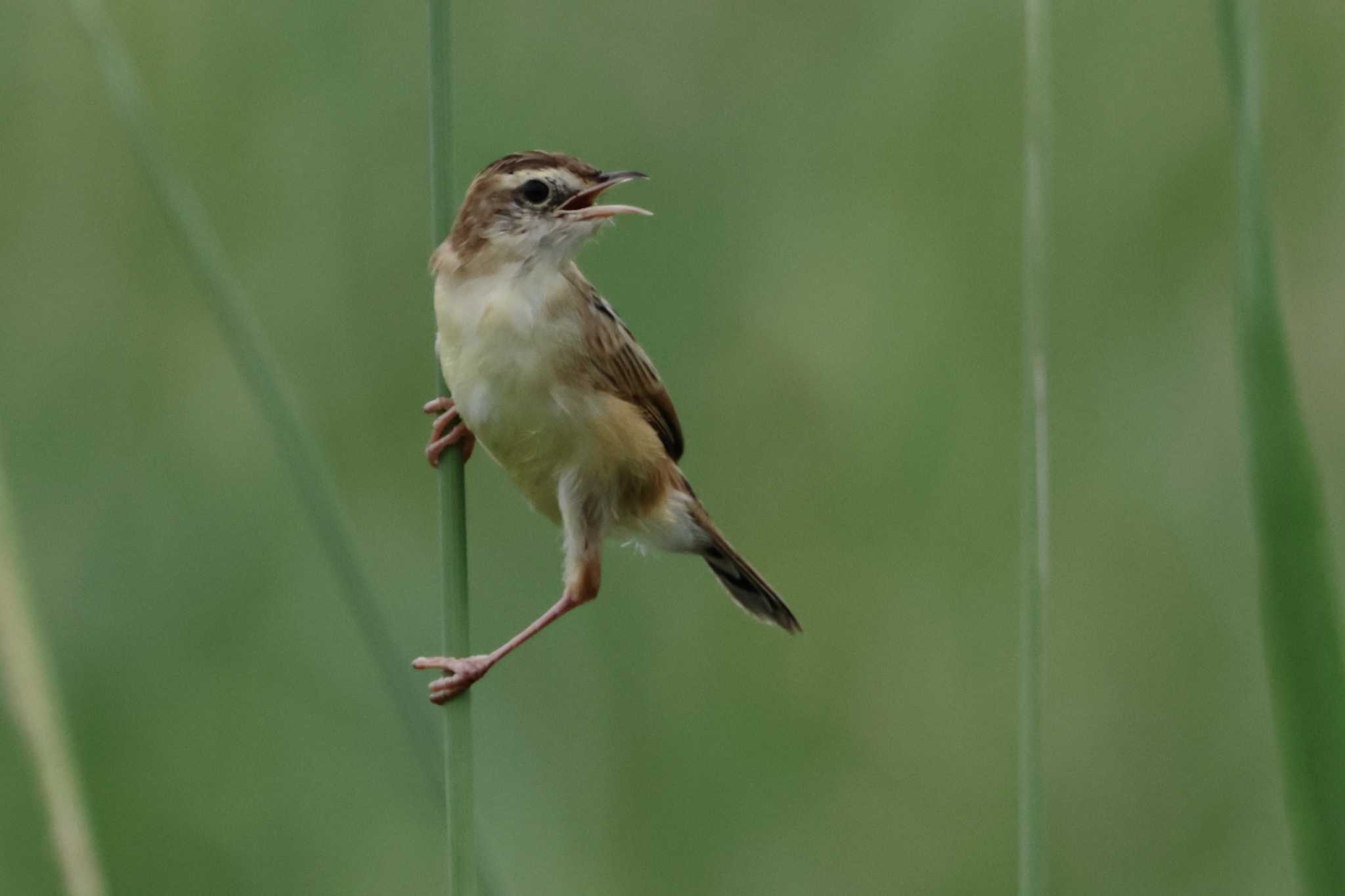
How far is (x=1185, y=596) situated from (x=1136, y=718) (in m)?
0.36

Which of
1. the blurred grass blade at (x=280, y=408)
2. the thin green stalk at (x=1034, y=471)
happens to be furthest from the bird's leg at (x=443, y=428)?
the thin green stalk at (x=1034, y=471)

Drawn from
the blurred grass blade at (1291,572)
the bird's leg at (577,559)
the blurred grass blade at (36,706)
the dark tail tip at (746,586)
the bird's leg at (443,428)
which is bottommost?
the dark tail tip at (746,586)

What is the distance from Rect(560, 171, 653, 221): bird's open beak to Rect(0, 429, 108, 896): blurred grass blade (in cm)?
116

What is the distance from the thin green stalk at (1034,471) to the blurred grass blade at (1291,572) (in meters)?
0.33

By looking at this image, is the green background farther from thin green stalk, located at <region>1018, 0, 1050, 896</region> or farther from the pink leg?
thin green stalk, located at <region>1018, 0, 1050, 896</region>

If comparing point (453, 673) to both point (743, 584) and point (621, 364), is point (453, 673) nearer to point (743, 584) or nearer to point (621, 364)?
point (621, 364)

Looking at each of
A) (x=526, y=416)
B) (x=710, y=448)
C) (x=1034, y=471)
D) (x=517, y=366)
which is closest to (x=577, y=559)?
(x=526, y=416)

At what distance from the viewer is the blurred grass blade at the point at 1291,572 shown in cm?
140

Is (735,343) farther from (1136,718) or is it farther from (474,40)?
(1136,718)

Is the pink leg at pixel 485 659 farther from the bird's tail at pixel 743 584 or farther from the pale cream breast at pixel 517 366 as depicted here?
the bird's tail at pixel 743 584

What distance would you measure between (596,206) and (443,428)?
52cm

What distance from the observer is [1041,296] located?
6.42 ft

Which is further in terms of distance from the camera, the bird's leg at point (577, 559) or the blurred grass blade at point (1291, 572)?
the bird's leg at point (577, 559)

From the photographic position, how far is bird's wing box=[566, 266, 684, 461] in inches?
123
